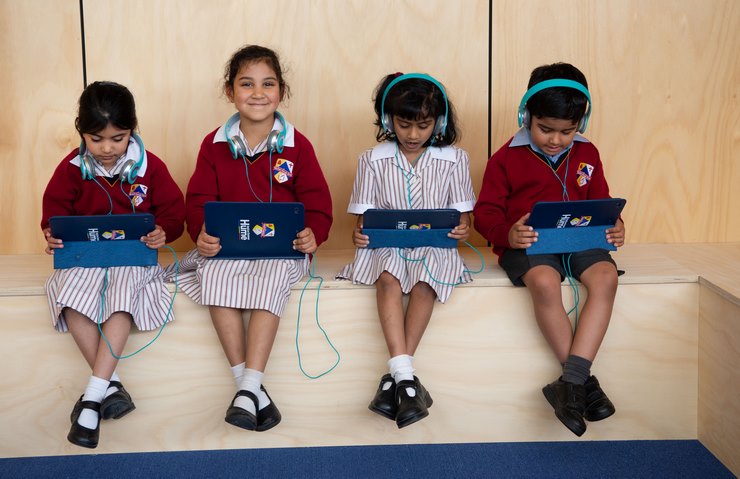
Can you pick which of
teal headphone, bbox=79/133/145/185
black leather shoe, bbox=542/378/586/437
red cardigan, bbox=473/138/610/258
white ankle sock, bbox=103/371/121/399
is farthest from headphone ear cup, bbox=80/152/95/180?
black leather shoe, bbox=542/378/586/437

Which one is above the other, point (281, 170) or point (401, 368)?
point (281, 170)

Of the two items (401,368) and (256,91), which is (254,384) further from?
(256,91)

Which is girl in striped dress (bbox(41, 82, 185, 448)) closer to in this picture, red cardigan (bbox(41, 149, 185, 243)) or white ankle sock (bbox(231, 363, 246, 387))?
red cardigan (bbox(41, 149, 185, 243))

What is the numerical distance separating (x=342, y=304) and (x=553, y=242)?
52 centimetres

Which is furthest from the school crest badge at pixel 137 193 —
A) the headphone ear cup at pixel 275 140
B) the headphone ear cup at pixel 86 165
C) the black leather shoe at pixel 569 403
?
the black leather shoe at pixel 569 403

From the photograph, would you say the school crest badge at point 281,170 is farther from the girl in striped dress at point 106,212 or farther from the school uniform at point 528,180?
the school uniform at point 528,180

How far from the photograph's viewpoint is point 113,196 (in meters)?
1.92

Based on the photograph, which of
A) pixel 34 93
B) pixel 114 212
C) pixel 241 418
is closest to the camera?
pixel 241 418

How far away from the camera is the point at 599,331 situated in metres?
1.75

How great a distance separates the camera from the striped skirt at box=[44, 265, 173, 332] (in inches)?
67.9

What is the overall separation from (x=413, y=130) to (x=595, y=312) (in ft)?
2.04

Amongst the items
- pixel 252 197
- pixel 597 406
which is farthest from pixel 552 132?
pixel 252 197

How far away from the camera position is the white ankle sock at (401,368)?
171cm

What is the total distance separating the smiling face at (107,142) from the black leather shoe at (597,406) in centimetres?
124
